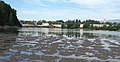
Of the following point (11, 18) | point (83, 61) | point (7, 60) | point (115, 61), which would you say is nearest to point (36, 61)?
point (7, 60)

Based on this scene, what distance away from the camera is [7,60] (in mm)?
20047

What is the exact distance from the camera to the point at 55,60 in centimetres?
2083

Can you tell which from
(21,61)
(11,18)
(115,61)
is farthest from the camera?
(11,18)

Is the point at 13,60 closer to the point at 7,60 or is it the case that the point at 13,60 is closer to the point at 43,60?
the point at 7,60

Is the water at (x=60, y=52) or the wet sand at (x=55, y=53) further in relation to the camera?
the water at (x=60, y=52)

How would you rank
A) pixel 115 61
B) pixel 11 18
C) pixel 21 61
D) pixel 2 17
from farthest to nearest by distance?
1. pixel 11 18
2. pixel 2 17
3. pixel 115 61
4. pixel 21 61

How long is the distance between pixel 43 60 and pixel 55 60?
0.92 metres

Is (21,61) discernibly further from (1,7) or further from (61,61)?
(1,7)

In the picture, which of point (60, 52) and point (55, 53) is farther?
point (60, 52)

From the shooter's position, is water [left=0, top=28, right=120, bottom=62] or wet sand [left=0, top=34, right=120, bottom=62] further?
water [left=0, top=28, right=120, bottom=62]

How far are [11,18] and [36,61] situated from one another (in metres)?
132

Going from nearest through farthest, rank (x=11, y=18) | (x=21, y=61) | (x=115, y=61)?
(x=21, y=61)
(x=115, y=61)
(x=11, y=18)

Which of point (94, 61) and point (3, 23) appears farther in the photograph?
point (3, 23)

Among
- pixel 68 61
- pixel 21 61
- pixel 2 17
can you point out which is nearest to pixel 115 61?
pixel 68 61
